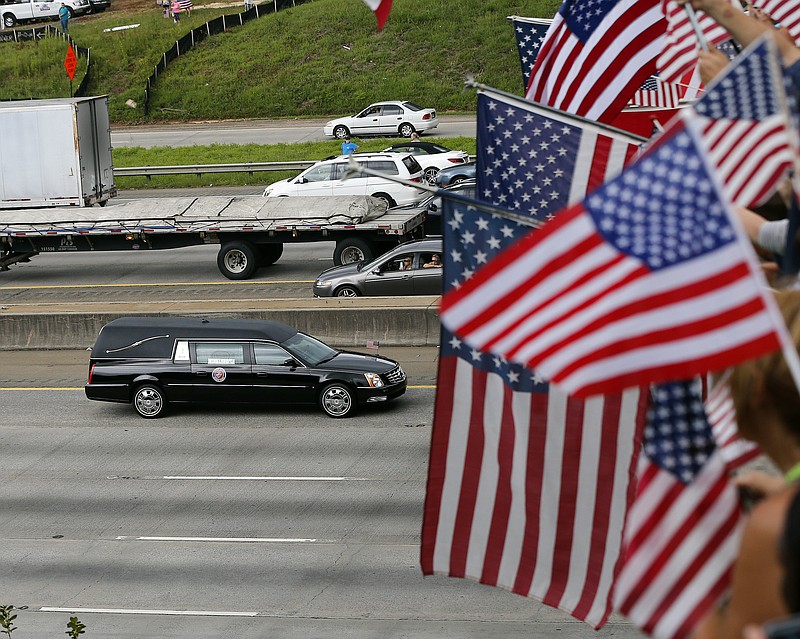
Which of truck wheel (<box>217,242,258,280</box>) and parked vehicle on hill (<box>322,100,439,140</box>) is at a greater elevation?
parked vehicle on hill (<box>322,100,439,140</box>)

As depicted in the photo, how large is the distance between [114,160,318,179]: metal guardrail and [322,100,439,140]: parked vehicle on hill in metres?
5.34

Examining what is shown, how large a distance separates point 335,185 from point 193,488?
60.2 feet

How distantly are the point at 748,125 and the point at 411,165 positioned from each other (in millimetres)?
32239

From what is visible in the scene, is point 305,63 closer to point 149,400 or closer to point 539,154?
point 149,400

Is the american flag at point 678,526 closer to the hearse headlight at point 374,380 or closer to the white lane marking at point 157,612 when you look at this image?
the white lane marking at point 157,612

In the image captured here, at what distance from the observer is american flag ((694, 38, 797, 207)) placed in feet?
14.8

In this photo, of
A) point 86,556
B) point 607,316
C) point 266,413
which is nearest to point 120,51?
point 266,413

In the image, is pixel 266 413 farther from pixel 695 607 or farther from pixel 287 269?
pixel 695 607

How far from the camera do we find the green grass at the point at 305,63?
5794cm

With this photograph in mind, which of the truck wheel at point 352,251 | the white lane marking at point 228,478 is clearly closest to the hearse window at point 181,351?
the white lane marking at point 228,478

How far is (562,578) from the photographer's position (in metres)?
7.07

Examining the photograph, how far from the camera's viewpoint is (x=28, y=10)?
7175cm

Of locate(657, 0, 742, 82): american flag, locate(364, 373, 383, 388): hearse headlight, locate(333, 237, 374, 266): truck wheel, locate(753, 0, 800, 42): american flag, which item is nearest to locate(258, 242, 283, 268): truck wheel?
locate(333, 237, 374, 266): truck wheel

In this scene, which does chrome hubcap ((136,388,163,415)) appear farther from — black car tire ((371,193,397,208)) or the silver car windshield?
black car tire ((371,193,397,208))
